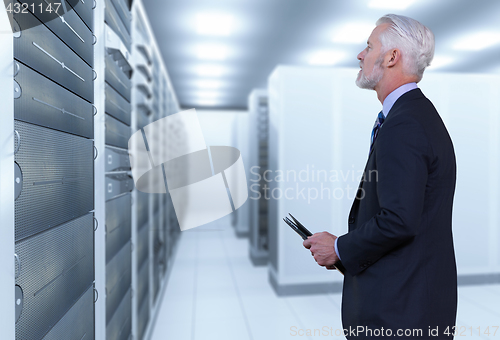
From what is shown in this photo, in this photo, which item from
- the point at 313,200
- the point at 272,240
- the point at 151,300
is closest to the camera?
the point at 151,300

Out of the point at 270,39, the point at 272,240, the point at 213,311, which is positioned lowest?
the point at 213,311

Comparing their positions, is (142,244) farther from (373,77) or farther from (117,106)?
(373,77)

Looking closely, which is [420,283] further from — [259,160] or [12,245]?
[259,160]

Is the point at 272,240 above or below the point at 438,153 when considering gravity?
below

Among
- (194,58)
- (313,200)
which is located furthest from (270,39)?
(313,200)

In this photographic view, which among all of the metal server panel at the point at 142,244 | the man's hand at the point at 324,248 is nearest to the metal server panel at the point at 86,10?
the man's hand at the point at 324,248

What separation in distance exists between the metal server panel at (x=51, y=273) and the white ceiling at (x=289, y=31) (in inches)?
105

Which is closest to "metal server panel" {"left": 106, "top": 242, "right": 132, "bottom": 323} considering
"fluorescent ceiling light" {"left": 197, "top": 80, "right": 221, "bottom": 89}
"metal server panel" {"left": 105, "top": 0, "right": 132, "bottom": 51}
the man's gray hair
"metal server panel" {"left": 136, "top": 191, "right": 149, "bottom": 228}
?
"metal server panel" {"left": 136, "top": 191, "right": 149, "bottom": 228}

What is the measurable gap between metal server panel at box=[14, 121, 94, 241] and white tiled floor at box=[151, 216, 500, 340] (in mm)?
1810

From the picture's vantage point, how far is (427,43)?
1.09 meters

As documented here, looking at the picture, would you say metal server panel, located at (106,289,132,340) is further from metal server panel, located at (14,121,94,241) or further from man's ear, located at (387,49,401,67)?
man's ear, located at (387,49,401,67)

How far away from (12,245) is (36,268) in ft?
0.50

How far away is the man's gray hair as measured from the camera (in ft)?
3.55

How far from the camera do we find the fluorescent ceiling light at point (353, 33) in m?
3.85
